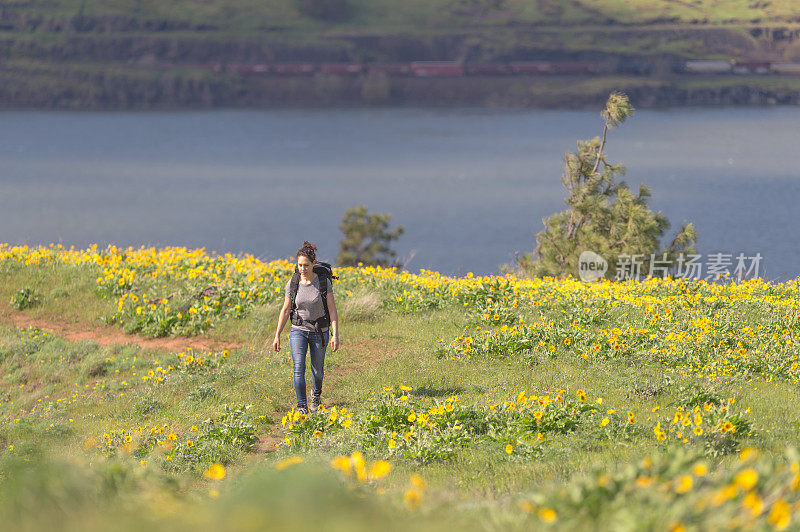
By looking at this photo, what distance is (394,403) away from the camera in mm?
9289

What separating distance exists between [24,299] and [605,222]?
15.5 m

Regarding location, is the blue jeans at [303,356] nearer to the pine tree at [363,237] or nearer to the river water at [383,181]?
the river water at [383,181]

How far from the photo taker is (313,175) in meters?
102

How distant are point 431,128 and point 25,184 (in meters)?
77.9

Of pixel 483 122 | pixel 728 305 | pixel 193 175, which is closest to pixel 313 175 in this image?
pixel 193 175

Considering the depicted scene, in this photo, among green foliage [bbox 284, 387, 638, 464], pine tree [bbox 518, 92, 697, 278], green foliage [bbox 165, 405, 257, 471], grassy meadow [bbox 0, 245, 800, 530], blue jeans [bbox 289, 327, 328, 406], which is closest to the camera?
grassy meadow [bbox 0, 245, 800, 530]

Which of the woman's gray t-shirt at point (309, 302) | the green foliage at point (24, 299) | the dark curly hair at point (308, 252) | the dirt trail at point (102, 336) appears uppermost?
Answer: the dark curly hair at point (308, 252)

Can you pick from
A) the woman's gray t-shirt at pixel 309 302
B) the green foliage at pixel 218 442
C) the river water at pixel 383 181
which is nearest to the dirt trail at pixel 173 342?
the green foliage at pixel 218 442

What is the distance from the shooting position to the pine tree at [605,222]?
74.9ft

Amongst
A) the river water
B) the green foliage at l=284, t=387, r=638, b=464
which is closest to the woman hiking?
the green foliage at l=284, t=387, r=638, b=464

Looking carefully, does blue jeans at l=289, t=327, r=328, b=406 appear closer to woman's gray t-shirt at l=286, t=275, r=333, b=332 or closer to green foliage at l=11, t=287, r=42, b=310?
woman's gray t-shirt at l=286, t=275, r=333, b=332

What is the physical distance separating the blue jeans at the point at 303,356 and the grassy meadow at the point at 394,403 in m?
0.49

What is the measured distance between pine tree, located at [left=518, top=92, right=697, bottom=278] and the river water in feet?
72.2

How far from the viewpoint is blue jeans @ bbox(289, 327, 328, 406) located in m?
10.2
